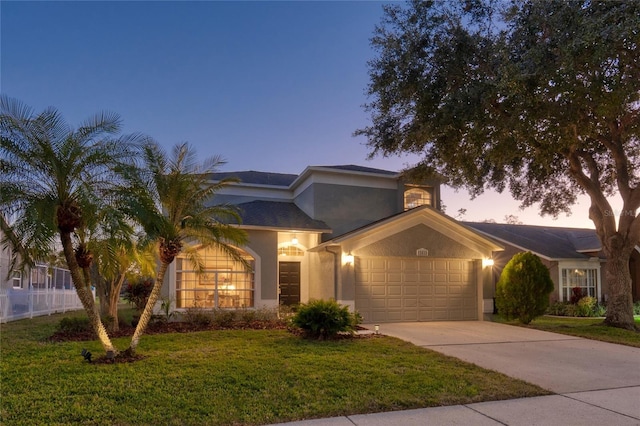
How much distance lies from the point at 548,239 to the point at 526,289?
11153 millimetres

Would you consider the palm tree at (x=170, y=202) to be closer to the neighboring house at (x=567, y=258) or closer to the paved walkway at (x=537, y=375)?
the paved walkway at (x=537, y=375)

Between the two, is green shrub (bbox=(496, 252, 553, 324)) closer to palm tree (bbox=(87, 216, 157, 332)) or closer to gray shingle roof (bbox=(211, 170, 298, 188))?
gray shingle roof (bbox=(211, 170, 298, 188))

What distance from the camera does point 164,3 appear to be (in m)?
11.1

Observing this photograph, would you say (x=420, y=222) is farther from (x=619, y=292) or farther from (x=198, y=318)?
(x=198, y=318)

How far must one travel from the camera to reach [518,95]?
11.5 meters

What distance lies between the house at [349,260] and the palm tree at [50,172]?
706 centimetres

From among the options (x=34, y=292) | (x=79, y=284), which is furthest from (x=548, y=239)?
Result: (x=34, y=292)

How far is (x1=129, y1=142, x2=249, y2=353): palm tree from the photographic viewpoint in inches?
348

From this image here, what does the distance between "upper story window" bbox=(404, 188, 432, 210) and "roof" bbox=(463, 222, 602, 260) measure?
6.18m

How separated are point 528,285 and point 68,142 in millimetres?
13509

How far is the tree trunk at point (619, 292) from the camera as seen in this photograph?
14766 mm

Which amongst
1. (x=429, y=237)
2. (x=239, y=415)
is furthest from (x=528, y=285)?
(x=239, y=415)

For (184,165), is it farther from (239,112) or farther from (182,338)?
(239,112)

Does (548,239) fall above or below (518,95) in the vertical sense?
below
